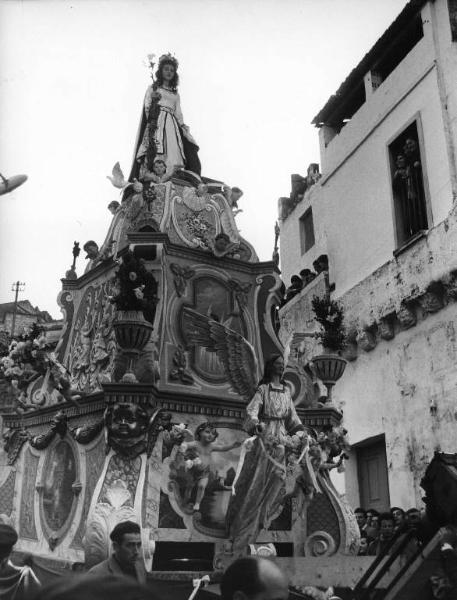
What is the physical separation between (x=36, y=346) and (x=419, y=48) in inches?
548

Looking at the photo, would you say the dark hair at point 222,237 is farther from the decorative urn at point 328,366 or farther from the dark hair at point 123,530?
the dark hair at point 123,530

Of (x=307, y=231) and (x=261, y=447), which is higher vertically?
(x=307, y=231)

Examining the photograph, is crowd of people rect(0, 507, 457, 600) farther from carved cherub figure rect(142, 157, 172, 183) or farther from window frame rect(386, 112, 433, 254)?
window frame rect(386, 112, 433, 254)

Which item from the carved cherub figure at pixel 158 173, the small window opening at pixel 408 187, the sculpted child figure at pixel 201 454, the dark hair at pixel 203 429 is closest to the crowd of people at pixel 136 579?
the sculpted child figure at pixel 201 454

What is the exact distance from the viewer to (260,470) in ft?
28.2

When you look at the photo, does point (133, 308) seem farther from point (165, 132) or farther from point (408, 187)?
point (408, 187)

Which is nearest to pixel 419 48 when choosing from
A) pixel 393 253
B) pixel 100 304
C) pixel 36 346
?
pixel 393 253

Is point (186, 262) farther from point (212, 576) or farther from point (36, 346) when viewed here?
point (212, 576)

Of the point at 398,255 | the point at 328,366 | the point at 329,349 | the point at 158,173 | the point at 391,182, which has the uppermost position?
the point at 391,182

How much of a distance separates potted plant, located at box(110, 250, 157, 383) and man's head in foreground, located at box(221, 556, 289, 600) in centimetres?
600

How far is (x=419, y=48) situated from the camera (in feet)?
59.7

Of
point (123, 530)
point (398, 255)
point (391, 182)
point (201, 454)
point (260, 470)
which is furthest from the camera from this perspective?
point (391, 182)

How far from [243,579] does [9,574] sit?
308cm

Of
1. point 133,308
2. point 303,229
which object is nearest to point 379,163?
point 303,229
